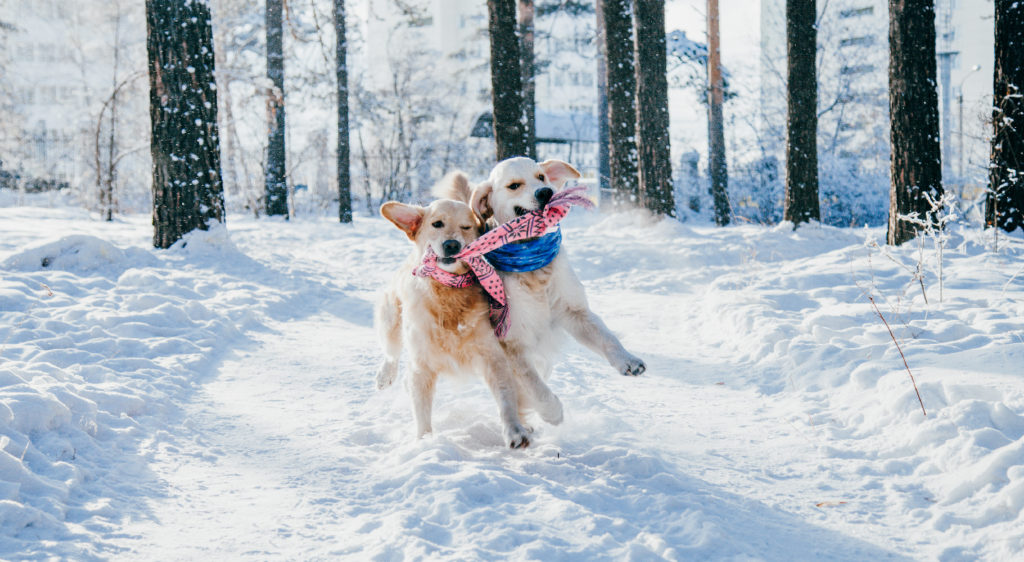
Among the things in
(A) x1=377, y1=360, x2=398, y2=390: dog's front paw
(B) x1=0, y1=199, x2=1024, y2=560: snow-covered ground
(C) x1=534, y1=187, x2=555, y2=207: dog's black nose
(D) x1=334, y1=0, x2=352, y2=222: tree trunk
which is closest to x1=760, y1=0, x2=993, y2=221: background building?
(D) x1=334, y1=0, x2=352, y2=222: tree trunk

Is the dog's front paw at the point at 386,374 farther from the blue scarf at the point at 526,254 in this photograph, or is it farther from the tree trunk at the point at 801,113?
the tree trunk at the point at 801,113

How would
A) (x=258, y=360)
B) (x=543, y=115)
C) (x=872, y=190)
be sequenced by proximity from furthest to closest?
1. (x=543, y=115)
2. (x=872, y=190)
3. (x=258, y=360)

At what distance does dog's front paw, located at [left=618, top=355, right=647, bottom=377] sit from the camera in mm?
3158

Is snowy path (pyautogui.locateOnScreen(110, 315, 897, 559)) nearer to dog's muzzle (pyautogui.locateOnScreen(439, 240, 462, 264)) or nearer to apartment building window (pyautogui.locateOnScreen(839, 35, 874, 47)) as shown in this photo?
dog's muzzle (pyautogui.locateOnScreen(439, 240, 462, 264))

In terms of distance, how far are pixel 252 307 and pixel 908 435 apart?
5.11m

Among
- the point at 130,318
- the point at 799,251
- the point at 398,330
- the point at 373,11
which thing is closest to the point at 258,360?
the point at 130,318

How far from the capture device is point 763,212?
17891mm

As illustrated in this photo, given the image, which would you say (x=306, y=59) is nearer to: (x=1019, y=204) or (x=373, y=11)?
(x=373, y=11)

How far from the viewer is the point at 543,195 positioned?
334 centimetres

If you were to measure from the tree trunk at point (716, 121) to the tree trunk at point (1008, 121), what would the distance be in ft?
29.9

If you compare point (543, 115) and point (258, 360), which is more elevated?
point (543, 115)

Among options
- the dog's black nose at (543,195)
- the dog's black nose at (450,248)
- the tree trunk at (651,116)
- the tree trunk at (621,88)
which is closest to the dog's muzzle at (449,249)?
the dog's black nose at (450,248)

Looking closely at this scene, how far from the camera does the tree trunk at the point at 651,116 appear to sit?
11188 mm

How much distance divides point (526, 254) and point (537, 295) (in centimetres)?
24
